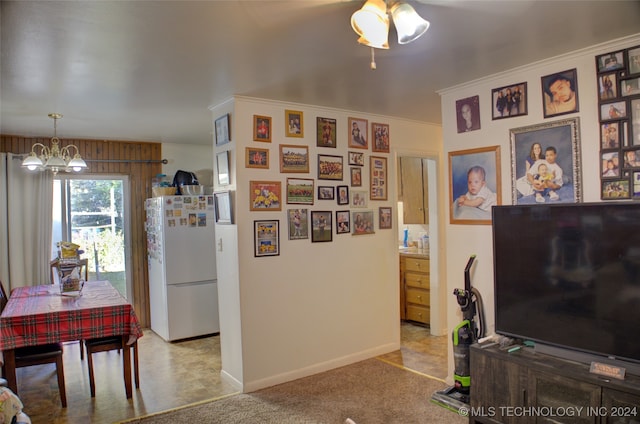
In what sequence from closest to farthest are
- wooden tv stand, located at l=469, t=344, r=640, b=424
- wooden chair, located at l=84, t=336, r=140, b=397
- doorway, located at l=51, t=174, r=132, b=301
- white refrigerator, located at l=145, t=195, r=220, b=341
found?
wooden tv stand, located at l=469, t=344, r=640, b=424 < wooden chair, located at l=84, t=336, r=140, b=397 < white refrigerator, located at l=145, t=195, r=220, b=341 < doorway, located at l=51, t=174, r=132, b=301

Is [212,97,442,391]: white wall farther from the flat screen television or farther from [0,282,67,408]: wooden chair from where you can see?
the flat screen television

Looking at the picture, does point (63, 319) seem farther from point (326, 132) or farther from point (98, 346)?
point (326, 132)

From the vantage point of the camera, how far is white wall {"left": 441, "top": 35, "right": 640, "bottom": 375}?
2.50 m

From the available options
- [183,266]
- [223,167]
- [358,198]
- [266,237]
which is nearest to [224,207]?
[223,167]

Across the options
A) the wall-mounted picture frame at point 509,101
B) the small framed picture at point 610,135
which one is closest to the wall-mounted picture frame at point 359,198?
the wall-mounted picture frame at point 509,101

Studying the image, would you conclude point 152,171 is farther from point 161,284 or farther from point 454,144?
point 454,144

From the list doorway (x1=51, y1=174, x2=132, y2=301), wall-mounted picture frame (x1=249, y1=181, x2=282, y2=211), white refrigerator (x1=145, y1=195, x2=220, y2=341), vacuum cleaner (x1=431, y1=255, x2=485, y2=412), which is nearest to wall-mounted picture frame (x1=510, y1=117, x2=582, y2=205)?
vacuum cleaner (x1=431, y1=255, x2=485, y2=412)

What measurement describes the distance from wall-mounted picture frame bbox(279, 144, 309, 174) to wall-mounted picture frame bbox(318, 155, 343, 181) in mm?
147

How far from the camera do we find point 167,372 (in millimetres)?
3900

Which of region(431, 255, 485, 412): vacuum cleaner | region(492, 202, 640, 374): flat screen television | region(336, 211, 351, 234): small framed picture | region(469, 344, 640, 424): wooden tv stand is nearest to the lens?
region(469, 344, 640, 424): wooden tv stand

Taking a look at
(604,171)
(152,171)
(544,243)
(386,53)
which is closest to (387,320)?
(544,243)

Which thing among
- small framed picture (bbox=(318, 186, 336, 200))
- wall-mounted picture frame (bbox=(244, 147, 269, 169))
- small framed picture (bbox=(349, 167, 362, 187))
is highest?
wall-mounted picture frame (bbox=(244, 147, 269, 169))

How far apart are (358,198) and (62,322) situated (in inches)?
104

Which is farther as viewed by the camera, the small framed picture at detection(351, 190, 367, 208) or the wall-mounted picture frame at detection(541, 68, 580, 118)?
the small framed picture at detection(351, 190, 367, 208)
